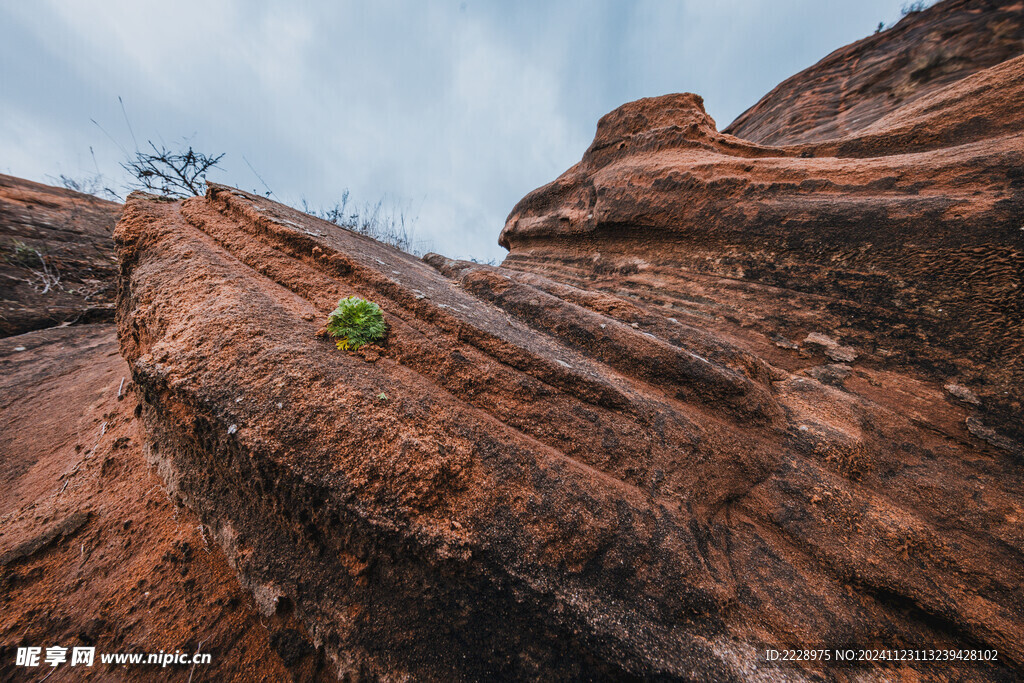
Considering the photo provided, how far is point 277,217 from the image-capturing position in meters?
3.46

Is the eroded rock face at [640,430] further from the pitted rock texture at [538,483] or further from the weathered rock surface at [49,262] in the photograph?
the weathered rock surface at [49,262]

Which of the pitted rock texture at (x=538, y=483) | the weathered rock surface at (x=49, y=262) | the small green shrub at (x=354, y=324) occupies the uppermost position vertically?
the weathered rock surface at (x=49, y=262)

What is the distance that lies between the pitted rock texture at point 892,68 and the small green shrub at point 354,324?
7.32 metres

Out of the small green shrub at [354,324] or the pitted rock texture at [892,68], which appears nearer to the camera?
the small green shrub at [354,324]

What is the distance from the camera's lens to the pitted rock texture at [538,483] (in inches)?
74.9

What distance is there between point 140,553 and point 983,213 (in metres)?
8.01

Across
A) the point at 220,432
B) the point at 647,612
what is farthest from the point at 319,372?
the point at 647,612

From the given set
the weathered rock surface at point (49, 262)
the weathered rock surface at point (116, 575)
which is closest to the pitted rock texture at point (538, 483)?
the weathered rock surface at point (116, 575)

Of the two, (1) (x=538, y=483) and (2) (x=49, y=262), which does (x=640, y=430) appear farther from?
(2) (x=49, y=262)

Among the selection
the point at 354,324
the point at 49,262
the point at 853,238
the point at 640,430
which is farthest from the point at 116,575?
the point at 49,262

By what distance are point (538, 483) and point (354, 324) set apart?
194cm

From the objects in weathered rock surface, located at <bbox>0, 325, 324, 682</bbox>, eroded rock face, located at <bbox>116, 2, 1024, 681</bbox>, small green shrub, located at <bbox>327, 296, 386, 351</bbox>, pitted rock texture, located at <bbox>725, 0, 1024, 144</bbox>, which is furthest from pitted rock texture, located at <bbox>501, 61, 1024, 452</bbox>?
weathered rock surface, located at <bbox>0, 325, 324, 682</bbox>

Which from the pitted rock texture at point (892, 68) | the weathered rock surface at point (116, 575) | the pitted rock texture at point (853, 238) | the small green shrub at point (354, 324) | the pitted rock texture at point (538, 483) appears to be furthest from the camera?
the pitted rock texture at point (892, 68)

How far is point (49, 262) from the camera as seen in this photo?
21.5ft
